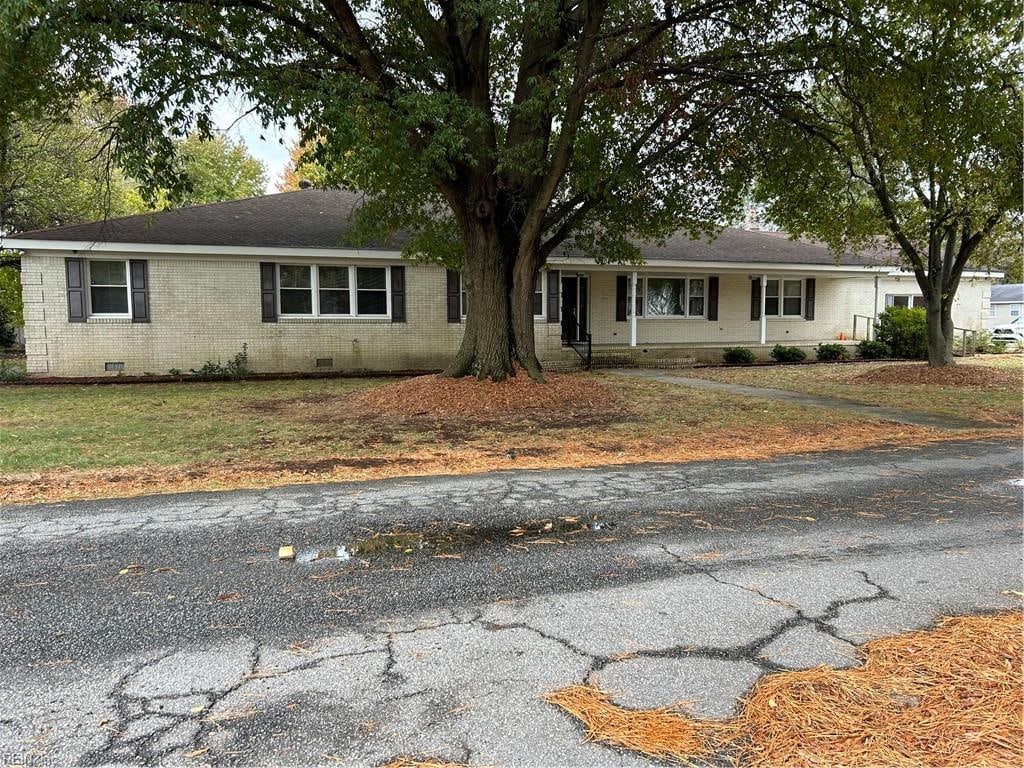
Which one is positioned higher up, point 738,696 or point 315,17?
point 315,17

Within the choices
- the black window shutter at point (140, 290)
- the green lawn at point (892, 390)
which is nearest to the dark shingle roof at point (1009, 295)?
the green lawn at point (892, 390)

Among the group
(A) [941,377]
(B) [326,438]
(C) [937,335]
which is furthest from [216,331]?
(C) [937,335]

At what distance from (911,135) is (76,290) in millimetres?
16524

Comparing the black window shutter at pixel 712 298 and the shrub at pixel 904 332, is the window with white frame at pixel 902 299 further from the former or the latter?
the black window shutter at pixel 712 298

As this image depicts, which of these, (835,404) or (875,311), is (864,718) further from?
(875,311)

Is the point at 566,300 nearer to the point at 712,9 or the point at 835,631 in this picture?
the point at 712,9

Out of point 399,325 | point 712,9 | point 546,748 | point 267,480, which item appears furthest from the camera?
point 399,325

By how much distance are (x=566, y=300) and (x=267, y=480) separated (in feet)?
47.6

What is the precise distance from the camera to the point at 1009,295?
47188 millimetres

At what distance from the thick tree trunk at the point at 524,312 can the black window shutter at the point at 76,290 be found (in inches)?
398

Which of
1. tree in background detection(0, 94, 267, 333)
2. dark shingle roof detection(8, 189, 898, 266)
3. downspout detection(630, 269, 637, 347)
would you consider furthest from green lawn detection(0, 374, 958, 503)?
tree in background detection(0, 94, 267, 333)

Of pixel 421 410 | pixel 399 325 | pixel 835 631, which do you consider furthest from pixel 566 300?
pixel 835 631

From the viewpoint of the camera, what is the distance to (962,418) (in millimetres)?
9664

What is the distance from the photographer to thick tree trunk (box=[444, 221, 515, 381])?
1165 cm
